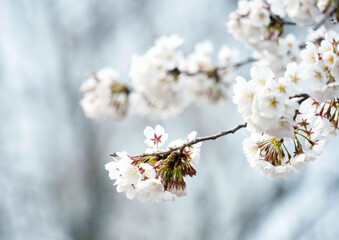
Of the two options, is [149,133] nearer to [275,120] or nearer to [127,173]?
[127,173]

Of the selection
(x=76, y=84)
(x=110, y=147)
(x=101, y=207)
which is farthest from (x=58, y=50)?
(x=101, y=207)

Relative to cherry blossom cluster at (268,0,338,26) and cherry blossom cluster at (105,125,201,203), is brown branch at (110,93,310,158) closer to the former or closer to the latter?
cherry blossom cluster at (105,125,201,203)

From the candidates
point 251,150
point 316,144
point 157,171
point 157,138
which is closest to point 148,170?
point 157,171

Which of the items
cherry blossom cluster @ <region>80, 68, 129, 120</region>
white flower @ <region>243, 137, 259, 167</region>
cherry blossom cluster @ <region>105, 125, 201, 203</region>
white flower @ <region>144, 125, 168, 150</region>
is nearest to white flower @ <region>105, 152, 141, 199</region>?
cherry blossom cluster @ <region>105, 125, 201, 203</region>

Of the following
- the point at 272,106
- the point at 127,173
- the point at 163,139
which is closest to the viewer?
the point at 272,106

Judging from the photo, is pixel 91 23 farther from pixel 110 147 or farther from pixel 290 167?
pixel 290 167

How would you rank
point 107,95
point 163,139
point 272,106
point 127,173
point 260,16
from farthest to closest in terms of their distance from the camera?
1. point 107,95
2. point 260,16
3. point 163,139
4. point 127,173
5. point 272,106
